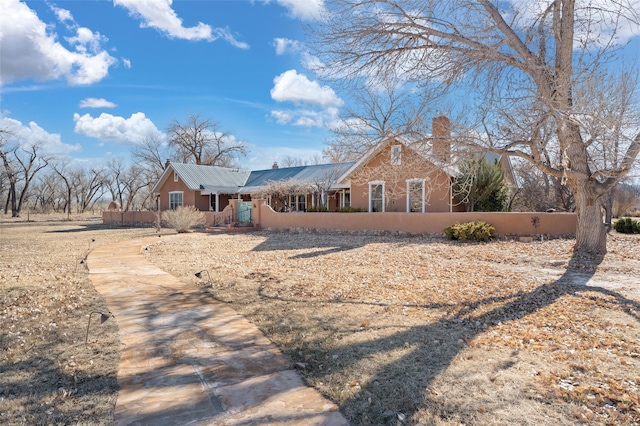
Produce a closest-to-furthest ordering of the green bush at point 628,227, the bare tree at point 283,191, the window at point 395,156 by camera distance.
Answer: the window at point 395,156, the green bush at point 628,227, the bare tree at point 283,191

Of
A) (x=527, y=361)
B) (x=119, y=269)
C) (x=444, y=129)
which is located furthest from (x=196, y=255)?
(x=527, y=361)

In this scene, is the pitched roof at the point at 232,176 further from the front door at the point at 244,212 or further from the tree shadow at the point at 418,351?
the tree shadow at the point at 418,351

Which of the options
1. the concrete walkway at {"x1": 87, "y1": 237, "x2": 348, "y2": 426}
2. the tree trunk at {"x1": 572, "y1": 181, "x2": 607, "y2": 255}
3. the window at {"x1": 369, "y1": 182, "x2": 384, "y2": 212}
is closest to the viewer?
the concrete walkway at {"x1": 87, "y1": 237, "x2": 348, "y2": 426}

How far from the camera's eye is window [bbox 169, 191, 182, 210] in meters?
31.2

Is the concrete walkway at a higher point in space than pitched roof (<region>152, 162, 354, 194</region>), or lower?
lower

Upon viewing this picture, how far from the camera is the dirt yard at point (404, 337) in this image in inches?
121

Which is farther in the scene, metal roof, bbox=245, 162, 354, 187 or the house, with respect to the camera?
metal roof, bbox=245, 162, 354, 187

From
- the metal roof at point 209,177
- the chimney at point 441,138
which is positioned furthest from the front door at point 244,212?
the chimney at point 441,138

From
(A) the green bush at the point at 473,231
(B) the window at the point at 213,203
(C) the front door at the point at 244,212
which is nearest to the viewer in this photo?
(A) the green bush at the point at 473,231

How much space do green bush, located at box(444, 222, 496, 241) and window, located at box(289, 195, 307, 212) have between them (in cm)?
1406

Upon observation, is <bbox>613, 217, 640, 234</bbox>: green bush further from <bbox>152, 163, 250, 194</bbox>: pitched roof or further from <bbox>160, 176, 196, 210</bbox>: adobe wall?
<bbox>160, 176, 196, 210</bbox>: adobe wall

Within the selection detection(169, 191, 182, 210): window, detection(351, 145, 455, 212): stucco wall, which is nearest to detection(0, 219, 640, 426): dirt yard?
detection(351, 145, 455, 212): stucco wall

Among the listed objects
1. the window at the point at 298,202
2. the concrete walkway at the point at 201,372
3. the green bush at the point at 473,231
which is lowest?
the concrete walkway at the point at 201,372

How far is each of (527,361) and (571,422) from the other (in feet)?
3.45
